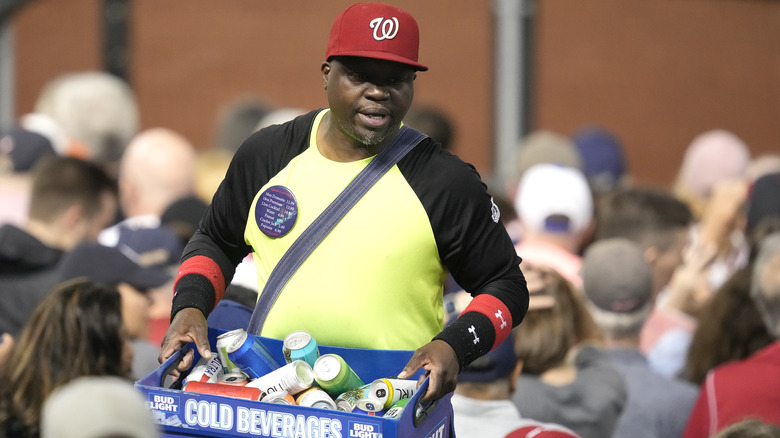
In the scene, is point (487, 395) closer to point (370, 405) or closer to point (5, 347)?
point (370, 405)

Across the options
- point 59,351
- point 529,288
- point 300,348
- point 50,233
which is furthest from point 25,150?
point 300,348

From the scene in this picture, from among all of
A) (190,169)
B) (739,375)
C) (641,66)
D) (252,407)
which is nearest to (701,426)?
(739,375)

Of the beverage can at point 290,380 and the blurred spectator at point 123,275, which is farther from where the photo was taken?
the blurred spectator at point 123,275

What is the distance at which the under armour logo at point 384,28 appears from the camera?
2.89 m

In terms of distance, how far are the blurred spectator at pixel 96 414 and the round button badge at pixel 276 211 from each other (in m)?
1.18

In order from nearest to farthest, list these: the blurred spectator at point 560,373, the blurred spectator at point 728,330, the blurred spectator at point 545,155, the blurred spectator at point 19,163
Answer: the blurred spectator at point 560,373 → the blurred spectator at point 728,330 → the blurred spectator at point 19,163 → the blurred spectator at point 545,155

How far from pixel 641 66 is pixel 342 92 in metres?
12.3

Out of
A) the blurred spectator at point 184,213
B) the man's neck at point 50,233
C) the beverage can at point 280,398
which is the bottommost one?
the beverage can at point 280,398

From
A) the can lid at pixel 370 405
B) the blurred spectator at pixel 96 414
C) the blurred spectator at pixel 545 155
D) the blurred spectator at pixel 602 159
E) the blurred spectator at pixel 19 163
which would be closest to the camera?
the blurred spectator at pixel 96 414

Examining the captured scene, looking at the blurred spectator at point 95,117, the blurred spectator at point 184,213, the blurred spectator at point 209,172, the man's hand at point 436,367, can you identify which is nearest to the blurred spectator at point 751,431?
the man's hand at point 436,367

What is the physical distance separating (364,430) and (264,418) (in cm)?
24

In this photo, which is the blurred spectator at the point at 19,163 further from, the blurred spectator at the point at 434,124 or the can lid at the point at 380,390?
the can lid at the point at 380,390

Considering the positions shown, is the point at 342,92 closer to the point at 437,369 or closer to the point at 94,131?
the point at 437,369

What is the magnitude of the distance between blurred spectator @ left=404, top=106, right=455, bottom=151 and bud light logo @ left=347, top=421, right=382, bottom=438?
4.79m
